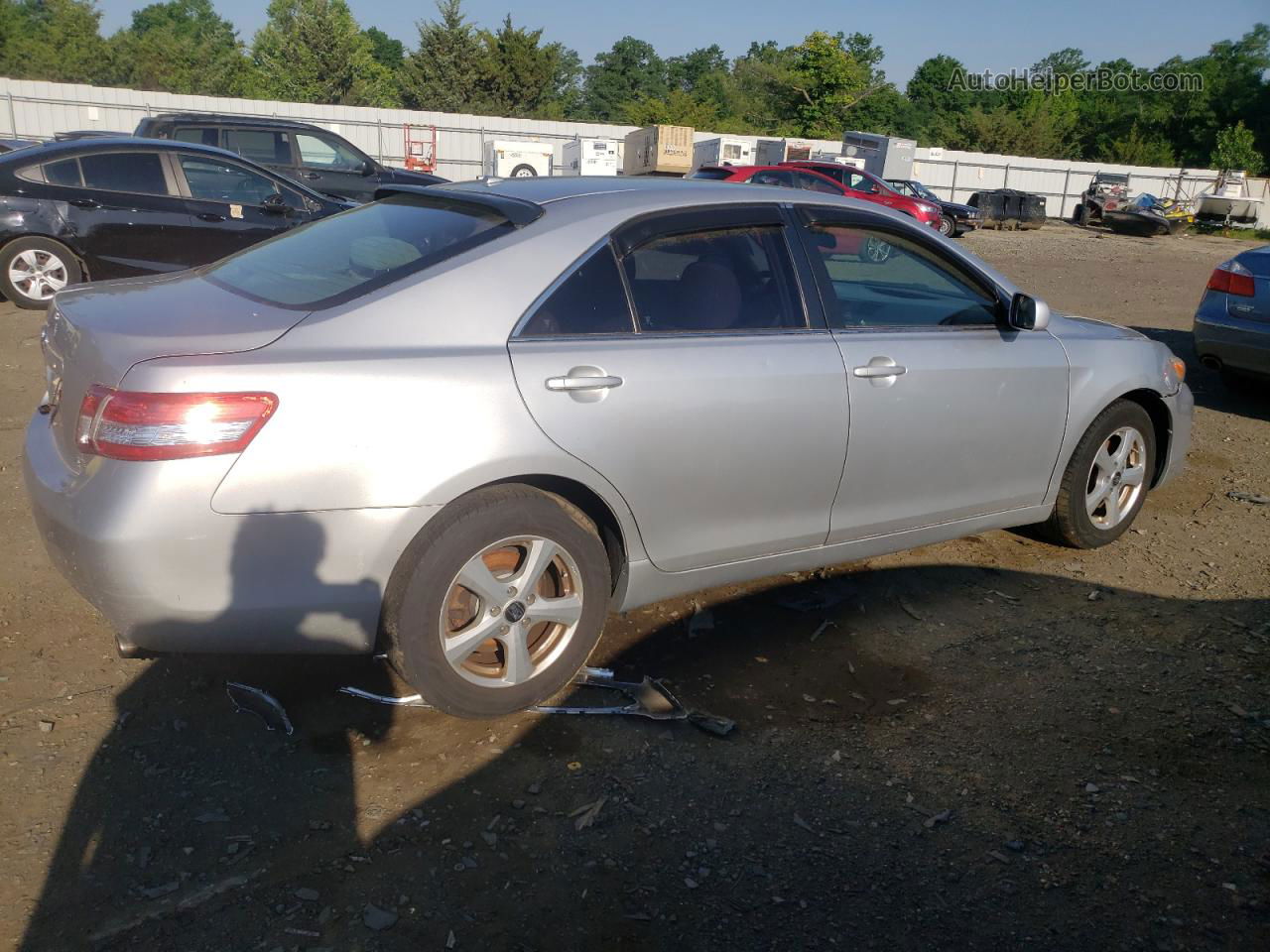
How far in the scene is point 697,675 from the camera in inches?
150

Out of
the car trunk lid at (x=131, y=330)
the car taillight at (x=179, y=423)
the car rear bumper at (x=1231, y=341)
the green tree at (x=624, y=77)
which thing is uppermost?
the green tree at (x=624, y=77)

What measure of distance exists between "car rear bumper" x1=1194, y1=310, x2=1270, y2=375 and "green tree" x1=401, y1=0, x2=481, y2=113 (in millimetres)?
54726

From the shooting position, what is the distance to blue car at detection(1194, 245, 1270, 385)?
25.4ft

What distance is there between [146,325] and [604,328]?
1365 millimetres

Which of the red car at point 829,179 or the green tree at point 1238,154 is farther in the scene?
the green tree at point 1238,154

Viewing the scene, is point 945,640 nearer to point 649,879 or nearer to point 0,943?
point 649,879

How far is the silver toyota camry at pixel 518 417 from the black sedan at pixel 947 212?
76.3 feet

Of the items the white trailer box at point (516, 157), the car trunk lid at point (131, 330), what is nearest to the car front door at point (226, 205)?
the car trunk lid at point (131, 330)

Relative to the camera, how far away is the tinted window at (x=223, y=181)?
9.80 m

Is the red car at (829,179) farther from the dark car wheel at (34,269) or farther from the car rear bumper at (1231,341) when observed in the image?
the dark car wheel at (34,269)

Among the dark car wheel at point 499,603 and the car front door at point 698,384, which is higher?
the car front door at point 698,384

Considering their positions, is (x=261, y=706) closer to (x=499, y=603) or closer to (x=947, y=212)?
(x=499, y=603)

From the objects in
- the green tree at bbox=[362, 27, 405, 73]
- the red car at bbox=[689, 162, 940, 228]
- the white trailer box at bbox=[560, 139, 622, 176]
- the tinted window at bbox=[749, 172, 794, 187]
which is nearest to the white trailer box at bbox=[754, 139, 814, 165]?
the white trailer box at bbox=[560, 139, 622, 176]

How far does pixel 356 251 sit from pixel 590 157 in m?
32.4
